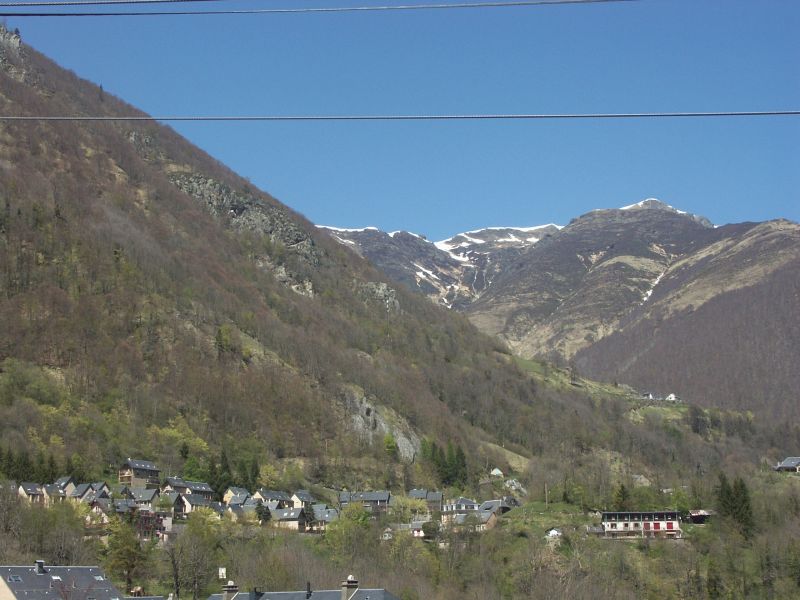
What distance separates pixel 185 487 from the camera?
410ft

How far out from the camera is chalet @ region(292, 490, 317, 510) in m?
129

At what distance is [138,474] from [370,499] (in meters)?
28.6

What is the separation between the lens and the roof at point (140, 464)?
123625 millimetres

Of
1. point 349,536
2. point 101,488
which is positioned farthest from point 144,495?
point 349,536

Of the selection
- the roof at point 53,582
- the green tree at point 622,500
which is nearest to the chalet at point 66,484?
the roof at point 53,582

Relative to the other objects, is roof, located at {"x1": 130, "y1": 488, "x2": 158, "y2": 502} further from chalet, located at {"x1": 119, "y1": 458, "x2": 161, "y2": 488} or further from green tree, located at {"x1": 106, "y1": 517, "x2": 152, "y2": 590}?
green tree, located at {"x1": 106, "y1": 517, "x2": 152, "y2": 590}

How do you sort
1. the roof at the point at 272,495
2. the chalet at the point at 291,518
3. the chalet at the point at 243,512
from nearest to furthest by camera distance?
1. the chalet at the point at 243,512
2. the chalet at the point at 291,518
3. the roof at the point at 272,495

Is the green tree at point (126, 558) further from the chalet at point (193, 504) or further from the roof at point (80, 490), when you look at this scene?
the chalet at point (193, 504)

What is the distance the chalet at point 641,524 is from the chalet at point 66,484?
54.2 metres

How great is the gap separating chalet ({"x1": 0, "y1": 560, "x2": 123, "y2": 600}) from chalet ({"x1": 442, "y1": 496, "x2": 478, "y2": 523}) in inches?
2305

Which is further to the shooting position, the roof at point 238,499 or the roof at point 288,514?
the roof at point 238,499

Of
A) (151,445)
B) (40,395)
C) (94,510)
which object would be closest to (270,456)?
(151,445)

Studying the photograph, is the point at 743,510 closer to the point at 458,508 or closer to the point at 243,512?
the point at 458,508

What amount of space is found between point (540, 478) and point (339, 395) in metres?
37.4
